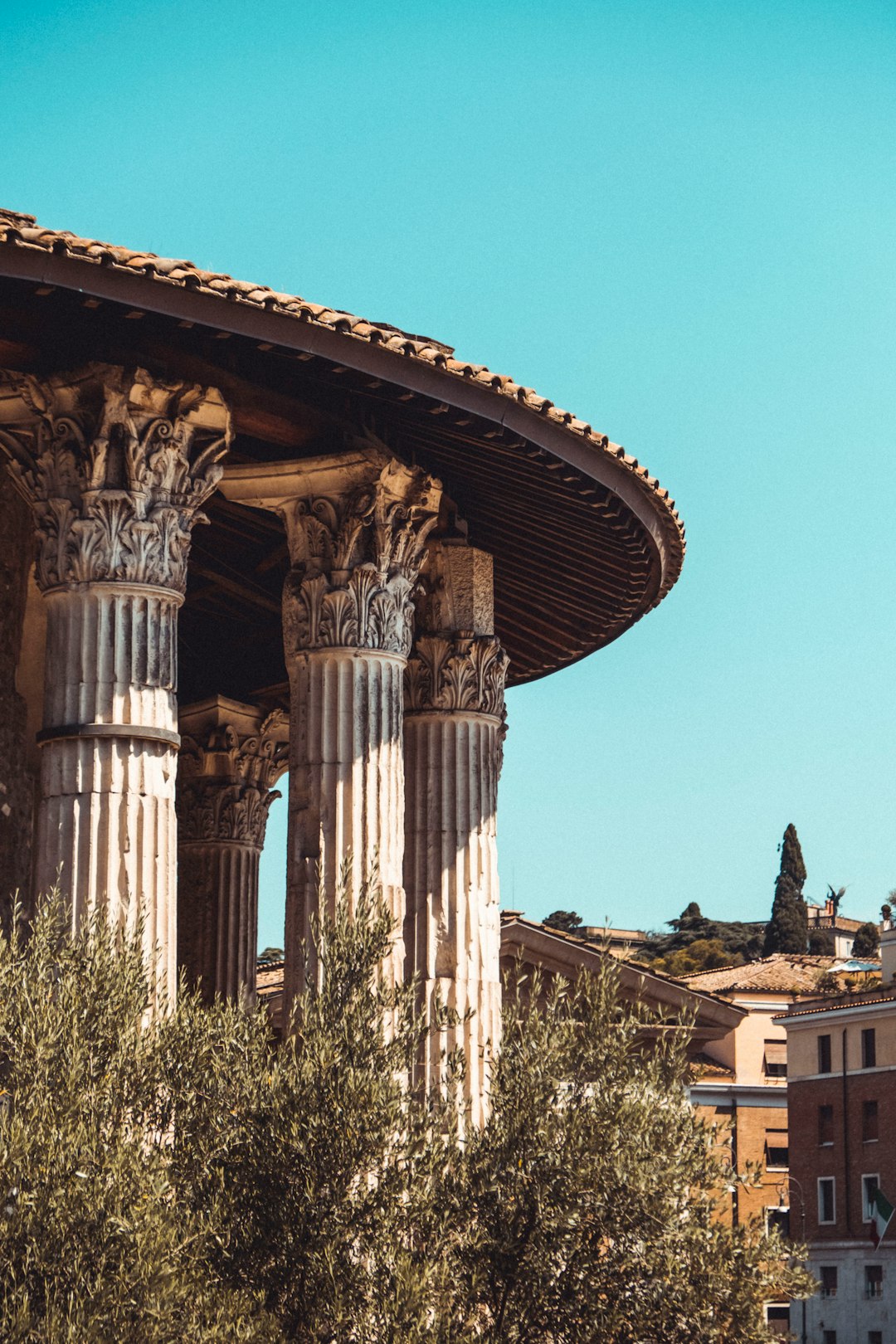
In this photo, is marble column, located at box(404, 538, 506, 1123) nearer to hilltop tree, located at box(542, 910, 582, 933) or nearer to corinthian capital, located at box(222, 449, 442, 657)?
corinthian capital, located at box(222, 449, 442, 657)

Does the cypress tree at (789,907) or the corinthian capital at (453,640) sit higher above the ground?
the cypress tree at (789,907)

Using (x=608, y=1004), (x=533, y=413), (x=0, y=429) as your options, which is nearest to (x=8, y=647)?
(x=0, y=429)

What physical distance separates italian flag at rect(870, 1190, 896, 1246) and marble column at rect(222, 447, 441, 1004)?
41.5 metres

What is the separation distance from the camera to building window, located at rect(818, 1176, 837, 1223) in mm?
55500

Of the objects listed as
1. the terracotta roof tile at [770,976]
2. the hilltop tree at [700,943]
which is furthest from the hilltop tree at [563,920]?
the terracotta roof tile at [770,976]

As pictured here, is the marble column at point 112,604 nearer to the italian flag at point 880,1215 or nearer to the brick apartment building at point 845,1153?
the italian flag at point 880,1215

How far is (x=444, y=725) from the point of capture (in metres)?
16.4

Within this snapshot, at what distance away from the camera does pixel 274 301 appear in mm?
12461

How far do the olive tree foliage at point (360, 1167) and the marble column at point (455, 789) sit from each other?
18.5ft

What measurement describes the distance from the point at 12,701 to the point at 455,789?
3343 mm

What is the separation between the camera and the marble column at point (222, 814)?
22703 mm

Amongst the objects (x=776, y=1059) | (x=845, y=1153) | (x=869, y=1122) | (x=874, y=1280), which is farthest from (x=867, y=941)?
(x=874, y=1280)

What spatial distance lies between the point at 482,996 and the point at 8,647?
424 cm

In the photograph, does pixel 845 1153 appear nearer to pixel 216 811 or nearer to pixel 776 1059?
pixel 776 1059
